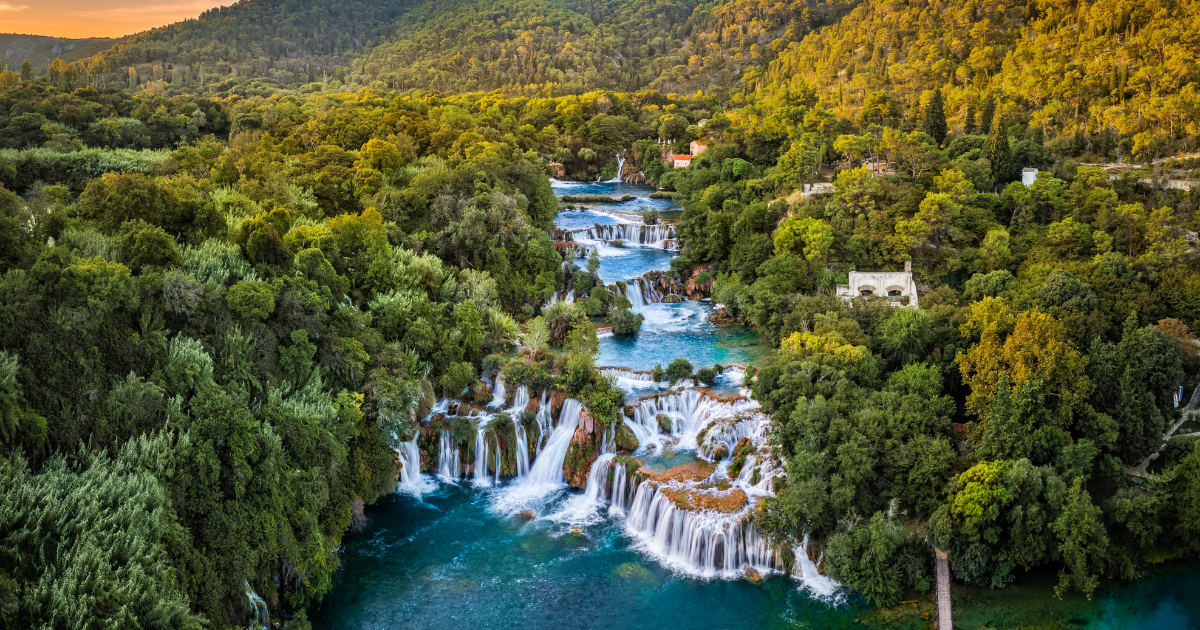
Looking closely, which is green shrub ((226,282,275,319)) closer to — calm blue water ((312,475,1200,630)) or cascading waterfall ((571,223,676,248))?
calm blue water ((312,475,1200,630))

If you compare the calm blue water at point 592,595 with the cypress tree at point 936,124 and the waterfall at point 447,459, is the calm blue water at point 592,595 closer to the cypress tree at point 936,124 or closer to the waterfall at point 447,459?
the waterfall at point 447,459

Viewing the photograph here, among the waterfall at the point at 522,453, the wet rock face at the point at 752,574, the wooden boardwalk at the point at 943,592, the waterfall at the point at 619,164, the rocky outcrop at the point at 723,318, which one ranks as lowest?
the wet rock face at the point at 752,574

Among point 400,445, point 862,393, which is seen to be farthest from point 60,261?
point 862,393

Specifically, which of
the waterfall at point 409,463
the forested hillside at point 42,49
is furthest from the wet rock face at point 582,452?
the forested hillside at point 42,49

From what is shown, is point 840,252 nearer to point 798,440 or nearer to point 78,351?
point 798,440

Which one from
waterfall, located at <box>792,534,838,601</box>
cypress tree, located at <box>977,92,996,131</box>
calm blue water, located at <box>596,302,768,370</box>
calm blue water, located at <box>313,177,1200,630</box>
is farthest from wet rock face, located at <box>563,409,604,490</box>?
cypress tree, located at <box>977,92,996,131</box>
